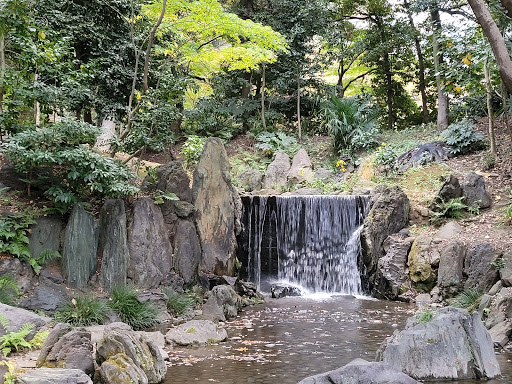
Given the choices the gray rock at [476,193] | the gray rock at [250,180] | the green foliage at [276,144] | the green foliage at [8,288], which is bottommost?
the green foliage at [8,288]

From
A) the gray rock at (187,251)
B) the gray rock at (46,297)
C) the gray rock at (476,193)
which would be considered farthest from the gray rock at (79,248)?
the gray rock at (476,193)

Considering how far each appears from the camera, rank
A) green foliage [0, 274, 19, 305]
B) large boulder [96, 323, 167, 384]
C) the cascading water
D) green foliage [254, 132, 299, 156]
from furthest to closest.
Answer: green foliage [254, 132, 299, 156] < the cascading water < green foliage [0, 274, 19, 305] < large boulder [96, 323, 167, 384]

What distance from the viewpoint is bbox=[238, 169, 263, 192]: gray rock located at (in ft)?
51.5

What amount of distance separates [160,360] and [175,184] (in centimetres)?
566

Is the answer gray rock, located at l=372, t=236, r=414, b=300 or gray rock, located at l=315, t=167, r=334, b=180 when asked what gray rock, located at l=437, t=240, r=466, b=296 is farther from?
gray rock, located at l=315, t=167, r=334, b=180

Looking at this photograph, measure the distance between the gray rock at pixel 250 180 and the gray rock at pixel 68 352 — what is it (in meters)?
10.4

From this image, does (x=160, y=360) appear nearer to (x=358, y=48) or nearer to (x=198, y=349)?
(x=198, y=349)

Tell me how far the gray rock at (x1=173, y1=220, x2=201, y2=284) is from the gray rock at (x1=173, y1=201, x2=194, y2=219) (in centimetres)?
16

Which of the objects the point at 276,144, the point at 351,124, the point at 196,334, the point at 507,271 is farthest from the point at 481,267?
the point at 276,144

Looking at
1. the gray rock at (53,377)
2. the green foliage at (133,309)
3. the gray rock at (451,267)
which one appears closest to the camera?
the gray rock at (53,377)

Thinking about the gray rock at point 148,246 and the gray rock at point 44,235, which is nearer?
the gray rock at point 44,235

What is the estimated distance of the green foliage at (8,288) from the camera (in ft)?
24.0

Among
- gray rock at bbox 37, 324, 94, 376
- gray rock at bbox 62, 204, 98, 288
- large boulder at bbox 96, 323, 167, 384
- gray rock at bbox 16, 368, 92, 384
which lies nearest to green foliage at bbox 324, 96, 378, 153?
gray rock at bbox 62, 204, 98, 288

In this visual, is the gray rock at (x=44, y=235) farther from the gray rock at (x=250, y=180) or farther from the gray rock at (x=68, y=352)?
the gray rock at (x=250, y=180)
